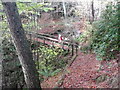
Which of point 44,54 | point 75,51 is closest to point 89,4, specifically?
point 75,51

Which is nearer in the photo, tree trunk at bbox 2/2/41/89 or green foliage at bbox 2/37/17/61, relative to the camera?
tree trunk at bbox 2/2/41/89

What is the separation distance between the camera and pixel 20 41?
4.94 meters

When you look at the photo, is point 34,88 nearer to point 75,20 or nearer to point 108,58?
Result: point 108,58

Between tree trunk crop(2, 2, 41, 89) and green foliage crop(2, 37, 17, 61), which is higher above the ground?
tree trunk crop(2, 2, 41, 89)

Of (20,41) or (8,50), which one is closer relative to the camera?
(20,41)

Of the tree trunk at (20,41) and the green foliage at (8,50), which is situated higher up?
the tree trunk at (20,41)

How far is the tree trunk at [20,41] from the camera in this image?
468 cm

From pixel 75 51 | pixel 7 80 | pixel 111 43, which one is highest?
pixel 111 43

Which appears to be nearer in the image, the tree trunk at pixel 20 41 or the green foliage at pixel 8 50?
the tree trunk at pixel 20 41

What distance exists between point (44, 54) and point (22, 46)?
229 inches

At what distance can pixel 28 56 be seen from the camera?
201 inches

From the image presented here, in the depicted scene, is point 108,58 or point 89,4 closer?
point 108,58

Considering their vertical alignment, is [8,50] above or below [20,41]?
below

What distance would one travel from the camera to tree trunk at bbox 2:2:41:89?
4676mm
